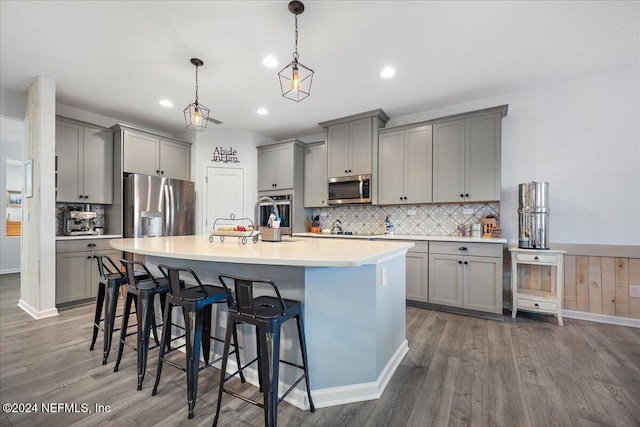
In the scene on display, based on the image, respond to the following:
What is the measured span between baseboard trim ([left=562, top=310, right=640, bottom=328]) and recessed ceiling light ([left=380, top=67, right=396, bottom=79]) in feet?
10.7

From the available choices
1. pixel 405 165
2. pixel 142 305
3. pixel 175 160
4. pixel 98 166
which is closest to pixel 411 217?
pixel 405 165

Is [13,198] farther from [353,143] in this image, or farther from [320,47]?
[320,47]

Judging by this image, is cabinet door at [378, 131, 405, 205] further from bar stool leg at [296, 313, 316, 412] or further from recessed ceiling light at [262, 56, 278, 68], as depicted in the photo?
bar stool leg at [296, 313, 316, 412]

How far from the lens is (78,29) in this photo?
2322 mm

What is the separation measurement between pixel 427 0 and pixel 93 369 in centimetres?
362

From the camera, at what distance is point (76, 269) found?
3508mm

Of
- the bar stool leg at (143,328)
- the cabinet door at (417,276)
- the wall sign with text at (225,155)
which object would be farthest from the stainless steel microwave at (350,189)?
the bar stool leg at (143,328)

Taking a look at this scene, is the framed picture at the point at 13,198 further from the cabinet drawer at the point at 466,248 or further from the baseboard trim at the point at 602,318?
the baseboard trim at the point at 602,318

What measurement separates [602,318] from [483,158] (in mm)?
2106

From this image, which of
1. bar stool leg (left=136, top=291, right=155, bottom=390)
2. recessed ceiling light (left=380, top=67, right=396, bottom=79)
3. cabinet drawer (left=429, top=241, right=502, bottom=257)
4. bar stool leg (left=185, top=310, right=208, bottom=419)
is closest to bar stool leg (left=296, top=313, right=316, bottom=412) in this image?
bar stool leg (left=185, top=310, right=208, bottom=419)

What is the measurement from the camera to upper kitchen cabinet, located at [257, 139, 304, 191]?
15.3ft

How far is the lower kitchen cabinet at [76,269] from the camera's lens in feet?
11.1

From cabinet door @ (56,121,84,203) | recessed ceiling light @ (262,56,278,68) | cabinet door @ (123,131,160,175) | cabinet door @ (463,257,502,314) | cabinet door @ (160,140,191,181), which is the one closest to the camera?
recessed ceiling light @ (262,56,278,68)

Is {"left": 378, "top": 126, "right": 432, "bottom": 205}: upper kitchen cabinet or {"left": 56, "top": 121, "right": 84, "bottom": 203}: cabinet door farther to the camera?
{"left": 378, "top": 126, "right": 432, "bottom": 205}: upper kitchen cabinet
